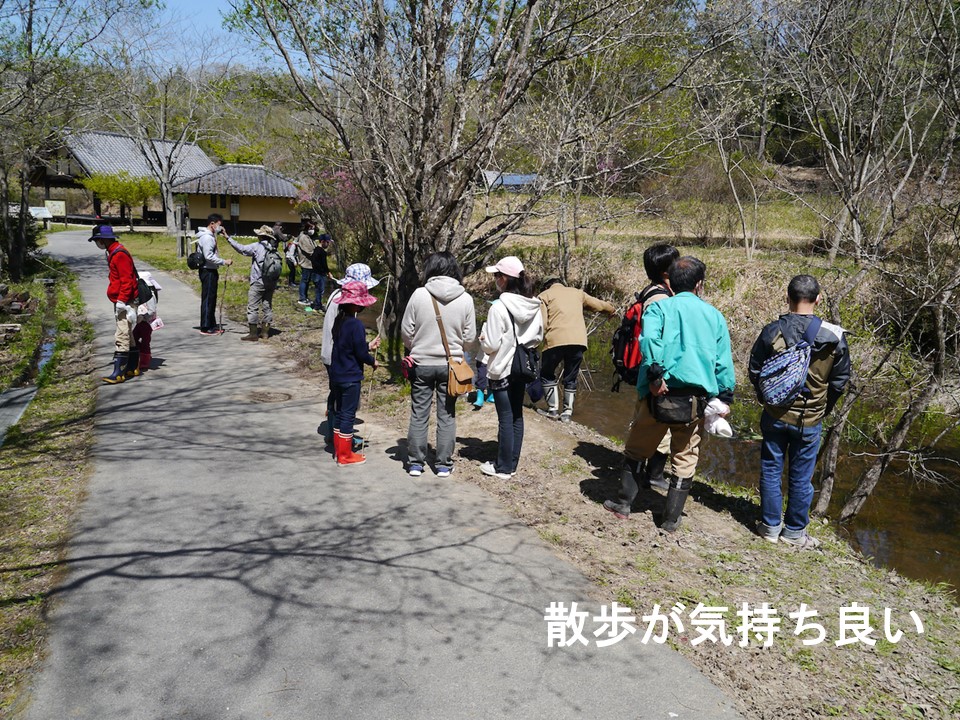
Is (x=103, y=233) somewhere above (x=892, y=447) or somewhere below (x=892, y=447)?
above

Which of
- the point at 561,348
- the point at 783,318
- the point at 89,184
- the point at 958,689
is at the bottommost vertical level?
the point at 958,689

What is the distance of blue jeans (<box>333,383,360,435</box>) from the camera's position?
19.7ft

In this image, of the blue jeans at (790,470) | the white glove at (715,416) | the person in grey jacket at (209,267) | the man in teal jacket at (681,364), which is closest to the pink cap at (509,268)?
the man in teal jacket at (681,364)

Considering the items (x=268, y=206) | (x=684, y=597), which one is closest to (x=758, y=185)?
(x=684, y=597)

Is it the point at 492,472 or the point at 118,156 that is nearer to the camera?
the point at 492,472

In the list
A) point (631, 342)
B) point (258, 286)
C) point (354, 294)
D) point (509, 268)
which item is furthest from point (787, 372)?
point (258, 286)

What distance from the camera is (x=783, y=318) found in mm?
4875

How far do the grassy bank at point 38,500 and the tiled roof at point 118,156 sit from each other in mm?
35674

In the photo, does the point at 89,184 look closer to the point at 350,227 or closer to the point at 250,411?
the point at 350,227

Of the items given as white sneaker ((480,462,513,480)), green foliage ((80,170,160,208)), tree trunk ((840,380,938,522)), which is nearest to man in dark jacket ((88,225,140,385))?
white sneaker ((480,462,513,480))

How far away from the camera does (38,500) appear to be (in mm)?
5148

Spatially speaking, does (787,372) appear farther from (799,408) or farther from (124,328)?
(124,328)

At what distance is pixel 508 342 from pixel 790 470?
222 cm

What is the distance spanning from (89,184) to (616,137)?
3170cm
